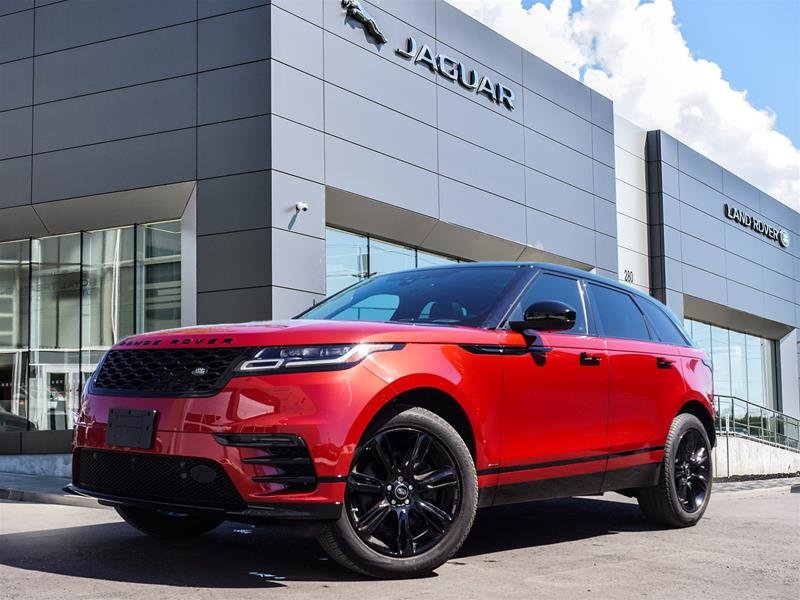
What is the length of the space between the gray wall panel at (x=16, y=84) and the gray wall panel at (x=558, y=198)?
425 inches

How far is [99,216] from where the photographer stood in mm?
17203

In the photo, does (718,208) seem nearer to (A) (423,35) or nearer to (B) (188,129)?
(A) (423,35)

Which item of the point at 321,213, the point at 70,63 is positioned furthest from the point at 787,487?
the point at 70,63

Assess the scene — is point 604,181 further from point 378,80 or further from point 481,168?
point 378,80

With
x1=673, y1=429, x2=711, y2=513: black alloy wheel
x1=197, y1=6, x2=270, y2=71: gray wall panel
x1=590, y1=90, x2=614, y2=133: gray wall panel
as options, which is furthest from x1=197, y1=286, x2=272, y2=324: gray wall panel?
x1=590, y1=90, x2=614, y2=133: gray wall panel

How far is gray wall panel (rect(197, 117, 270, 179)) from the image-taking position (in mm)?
15141

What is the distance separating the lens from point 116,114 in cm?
1652

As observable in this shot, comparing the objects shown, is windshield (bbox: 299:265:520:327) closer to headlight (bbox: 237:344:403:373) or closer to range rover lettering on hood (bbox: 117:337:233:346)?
headlight (bbox: 237:344:403:373)

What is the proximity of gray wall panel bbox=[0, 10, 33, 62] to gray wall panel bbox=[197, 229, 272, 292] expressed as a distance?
17.8 ft

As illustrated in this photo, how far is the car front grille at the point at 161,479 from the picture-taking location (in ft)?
14.9

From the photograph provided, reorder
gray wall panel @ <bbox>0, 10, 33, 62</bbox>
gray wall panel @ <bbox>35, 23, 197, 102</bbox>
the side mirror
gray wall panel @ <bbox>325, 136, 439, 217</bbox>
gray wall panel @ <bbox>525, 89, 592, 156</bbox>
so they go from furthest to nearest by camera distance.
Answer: gray wall panel @ <bbox>525, 89, 592, 156</bbox>, gray wall panel @ <bbox>0, 10, 33, 62</bbox>, gray wall panel @ <bbox>325, 136, 439, 217</bbox>, gray wall panel @ <bbox>35, 23, 197, 102</bbox>, the side mirror

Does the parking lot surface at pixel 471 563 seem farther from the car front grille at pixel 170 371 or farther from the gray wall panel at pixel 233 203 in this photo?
the gray wall panel at pixel 233 203

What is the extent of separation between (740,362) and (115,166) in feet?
93.6

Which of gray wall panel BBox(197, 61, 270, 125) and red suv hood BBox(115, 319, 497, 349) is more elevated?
gray wall panel BBox(197, 61, 270, 125)
